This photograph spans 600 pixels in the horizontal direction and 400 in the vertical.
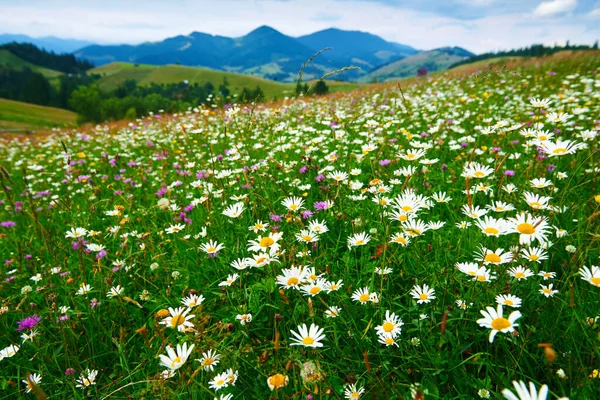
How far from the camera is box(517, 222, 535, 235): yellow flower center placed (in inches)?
63.0

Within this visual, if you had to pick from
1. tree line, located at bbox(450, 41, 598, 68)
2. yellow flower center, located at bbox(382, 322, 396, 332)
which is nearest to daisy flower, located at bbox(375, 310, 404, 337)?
yellow flower center, located at bbox(382, 322, 396, 332)

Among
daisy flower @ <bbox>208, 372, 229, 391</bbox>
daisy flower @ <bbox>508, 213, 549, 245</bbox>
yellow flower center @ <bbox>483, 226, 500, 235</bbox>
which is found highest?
daisy flower @ <bbox>508, 213, 549, 245</bbox>

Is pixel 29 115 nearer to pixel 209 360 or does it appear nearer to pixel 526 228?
pixel 209 360

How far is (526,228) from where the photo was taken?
5.33ft

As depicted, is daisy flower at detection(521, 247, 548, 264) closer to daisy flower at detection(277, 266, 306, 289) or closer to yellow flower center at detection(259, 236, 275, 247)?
daisy flower at detection(277, 266, 306, 289)

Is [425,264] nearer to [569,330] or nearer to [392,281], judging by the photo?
[392,281]

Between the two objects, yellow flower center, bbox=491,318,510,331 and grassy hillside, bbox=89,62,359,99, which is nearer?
yellow flower center, bbox=491,318,510,331

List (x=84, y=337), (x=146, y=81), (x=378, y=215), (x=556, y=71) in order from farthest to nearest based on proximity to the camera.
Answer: (x=146, y=81) → (x=556, y=71) → (x=378, y=215) → (x=84, y=337)

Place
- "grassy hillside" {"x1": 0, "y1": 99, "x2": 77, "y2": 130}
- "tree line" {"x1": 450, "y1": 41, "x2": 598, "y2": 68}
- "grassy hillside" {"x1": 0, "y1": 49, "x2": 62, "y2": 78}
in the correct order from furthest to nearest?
"grassy hillside" {"x1": 0, "y1": 49, "x2": 62, "y2": 78} → "grassy hillside" {"x1": 0, "y1": 99, "x2": 77, "y2": 130} → "tree line" {"x1": 450, "y1": 41, "x2": 598, "y2": 68}

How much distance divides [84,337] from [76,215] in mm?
2318

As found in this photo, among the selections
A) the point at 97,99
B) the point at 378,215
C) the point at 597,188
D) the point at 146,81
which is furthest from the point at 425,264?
the point at 146,81

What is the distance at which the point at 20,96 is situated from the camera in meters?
86.6

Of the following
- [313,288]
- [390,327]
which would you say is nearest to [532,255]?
[390,327]

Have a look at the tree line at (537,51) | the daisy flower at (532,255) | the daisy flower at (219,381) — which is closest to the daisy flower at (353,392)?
the daisy flower at (219,381)
